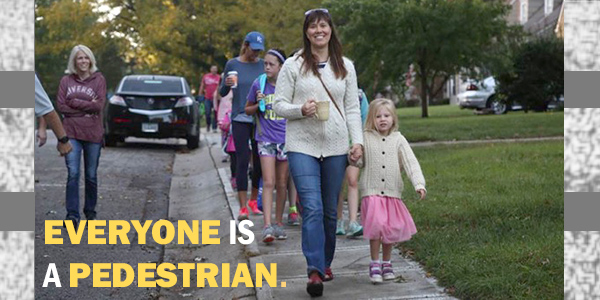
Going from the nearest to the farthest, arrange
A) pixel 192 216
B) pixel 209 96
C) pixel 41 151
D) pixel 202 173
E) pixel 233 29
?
pixel 192 216
pixel 202 173
pixel 41 151
pixel 209 96
pixel 233 29

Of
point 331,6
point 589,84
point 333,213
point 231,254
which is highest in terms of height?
point 331,6

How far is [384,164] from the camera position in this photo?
6395 mm

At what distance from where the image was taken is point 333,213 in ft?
20.9

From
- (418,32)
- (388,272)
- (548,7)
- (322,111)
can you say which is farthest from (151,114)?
(548,7)

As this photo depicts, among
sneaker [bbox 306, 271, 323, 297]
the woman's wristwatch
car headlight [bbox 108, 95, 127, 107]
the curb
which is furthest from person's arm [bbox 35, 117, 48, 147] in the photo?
car headlight [bbox 108, 95, 127, 107]

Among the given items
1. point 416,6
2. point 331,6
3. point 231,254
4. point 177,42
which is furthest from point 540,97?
point 231,254

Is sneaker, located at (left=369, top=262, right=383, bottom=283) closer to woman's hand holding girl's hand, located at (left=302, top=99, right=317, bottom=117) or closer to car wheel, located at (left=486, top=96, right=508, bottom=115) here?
woman's hand holding girl's hand, located at (left=302, top=99, right=317, bottom=117)

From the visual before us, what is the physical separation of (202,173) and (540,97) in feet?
66.5

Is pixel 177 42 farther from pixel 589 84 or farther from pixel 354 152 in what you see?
pixel 589 84

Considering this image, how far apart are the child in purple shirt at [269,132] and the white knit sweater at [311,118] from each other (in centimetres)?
236

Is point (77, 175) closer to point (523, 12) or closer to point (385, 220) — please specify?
point (385, 220)

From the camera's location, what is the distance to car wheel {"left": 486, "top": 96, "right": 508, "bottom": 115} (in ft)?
116

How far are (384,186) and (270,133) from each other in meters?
2.51

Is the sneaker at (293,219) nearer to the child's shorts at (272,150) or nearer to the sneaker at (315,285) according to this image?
the child's shorts at (272,150)
